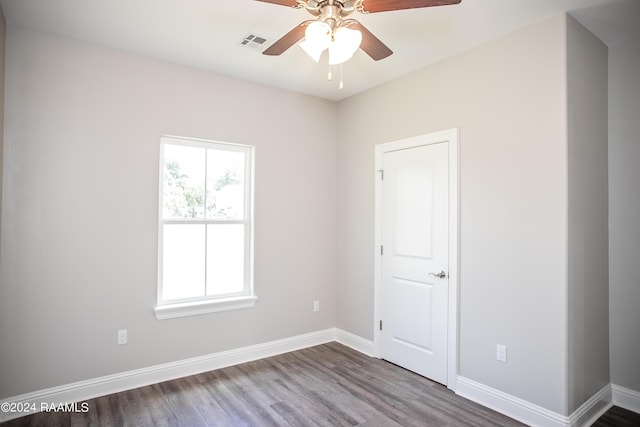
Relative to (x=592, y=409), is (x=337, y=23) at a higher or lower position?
higher

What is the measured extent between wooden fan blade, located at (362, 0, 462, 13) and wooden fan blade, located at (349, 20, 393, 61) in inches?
3.5

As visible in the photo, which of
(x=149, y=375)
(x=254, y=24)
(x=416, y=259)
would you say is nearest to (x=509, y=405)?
(x=416, y=259)

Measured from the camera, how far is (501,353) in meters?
2.73

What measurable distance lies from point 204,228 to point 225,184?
19.0 inches

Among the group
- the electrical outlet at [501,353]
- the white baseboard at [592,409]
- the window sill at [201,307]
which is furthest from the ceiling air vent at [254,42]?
the white baseboard at [592,409]

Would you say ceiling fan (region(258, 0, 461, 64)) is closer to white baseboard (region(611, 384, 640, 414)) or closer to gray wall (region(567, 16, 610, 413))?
gray wall (region(567, 16, 610, 413))

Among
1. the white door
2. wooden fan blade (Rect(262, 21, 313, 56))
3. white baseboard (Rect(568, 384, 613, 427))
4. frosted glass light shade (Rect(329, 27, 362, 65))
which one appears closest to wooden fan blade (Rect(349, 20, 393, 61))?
frosted glass light shade (Rect(329, 27, 362, 65))

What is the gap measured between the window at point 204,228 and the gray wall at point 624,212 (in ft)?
10.2

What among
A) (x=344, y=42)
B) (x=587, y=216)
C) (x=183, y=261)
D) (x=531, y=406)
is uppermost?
(x=344, y=42)

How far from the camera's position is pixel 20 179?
2.65 metres

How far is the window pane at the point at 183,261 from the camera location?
3.29 metres

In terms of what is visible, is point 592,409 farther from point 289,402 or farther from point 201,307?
point 201,307

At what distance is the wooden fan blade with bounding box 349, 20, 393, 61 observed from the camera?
1.93 metres

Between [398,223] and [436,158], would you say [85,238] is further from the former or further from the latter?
[436,158]
